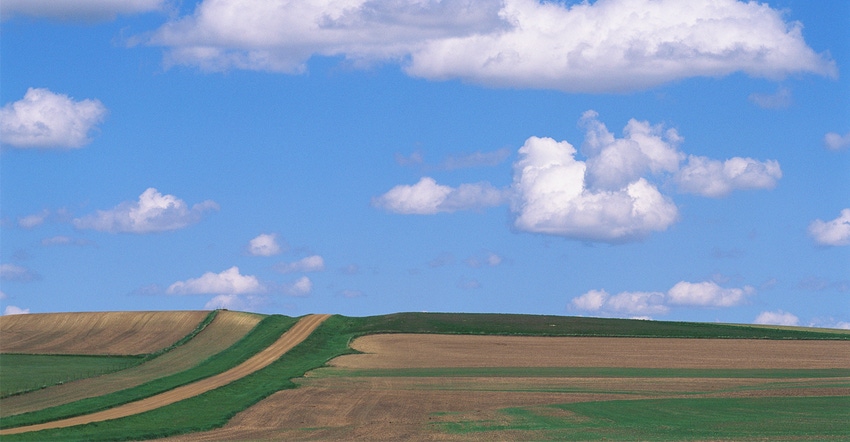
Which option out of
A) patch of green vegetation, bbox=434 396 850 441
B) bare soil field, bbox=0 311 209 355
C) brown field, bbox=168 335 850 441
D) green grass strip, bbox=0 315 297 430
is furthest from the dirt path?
patch of green vegetation, bbox=434 396 850 441

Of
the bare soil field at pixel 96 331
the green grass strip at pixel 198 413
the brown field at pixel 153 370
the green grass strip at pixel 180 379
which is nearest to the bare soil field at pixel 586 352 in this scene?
the green grass strip at pixel 198 413

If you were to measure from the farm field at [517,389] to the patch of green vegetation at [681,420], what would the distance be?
0.09 metres

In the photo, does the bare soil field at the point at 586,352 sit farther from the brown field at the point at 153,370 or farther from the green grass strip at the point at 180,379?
the brown field at the point at 153,370

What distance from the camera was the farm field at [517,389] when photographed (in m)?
38.2

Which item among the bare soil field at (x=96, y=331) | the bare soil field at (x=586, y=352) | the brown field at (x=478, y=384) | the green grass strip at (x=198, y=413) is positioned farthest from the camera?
the bare soil field at (x=96, y=331)

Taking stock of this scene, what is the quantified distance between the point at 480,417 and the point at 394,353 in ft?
125

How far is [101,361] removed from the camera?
77688mm

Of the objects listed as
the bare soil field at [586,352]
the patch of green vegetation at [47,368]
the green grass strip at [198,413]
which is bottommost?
the green grass strip at [198,413]

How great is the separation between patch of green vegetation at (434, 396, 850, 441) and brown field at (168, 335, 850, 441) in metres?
1.73

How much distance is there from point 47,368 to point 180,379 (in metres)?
15.1

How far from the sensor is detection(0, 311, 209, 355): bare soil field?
8738 cm

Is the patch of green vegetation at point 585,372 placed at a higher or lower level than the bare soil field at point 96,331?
lower

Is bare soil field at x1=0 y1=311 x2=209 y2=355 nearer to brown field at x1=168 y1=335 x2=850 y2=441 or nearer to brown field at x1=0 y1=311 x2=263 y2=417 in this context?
brown field at x1=0 y1=311 x2=263 y2=417

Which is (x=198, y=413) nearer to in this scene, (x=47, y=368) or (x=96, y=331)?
(x=47, y=368)
